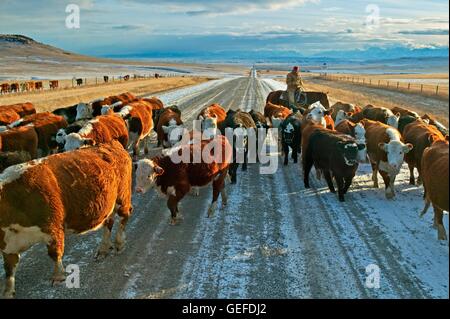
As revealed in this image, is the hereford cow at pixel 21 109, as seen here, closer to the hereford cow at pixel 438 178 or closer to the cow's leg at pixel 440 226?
the hereford cow at pixel 438 178

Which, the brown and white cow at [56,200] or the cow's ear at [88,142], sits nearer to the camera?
the brown and white cow at [56,200]

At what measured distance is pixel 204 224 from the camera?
8.12m

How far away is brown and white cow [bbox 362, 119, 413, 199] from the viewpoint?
366 inches

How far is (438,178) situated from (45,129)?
9.76 meters

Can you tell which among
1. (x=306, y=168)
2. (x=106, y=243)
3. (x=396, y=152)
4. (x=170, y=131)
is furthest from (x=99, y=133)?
(x=396, y=152)

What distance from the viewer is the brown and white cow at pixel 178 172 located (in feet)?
25.0

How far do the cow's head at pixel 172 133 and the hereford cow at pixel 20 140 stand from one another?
3533 mm

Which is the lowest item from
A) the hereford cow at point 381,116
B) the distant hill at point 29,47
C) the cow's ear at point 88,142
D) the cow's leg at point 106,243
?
the cow's leg at point 106,243

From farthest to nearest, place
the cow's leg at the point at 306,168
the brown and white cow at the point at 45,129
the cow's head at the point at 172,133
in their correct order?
the cow's head at the point at 172,133 < the brown and white cow at the point at 45,129 < the cow's leg at the point at 306,168

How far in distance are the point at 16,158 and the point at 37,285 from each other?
10.8 ft

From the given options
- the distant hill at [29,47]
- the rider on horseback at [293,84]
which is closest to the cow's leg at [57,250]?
the rider on horseback at [293,84]

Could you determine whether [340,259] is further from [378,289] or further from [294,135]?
[294,135]

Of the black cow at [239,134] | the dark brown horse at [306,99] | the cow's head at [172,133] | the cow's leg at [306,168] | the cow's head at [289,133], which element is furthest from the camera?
the dark brown horse at [306,99]
